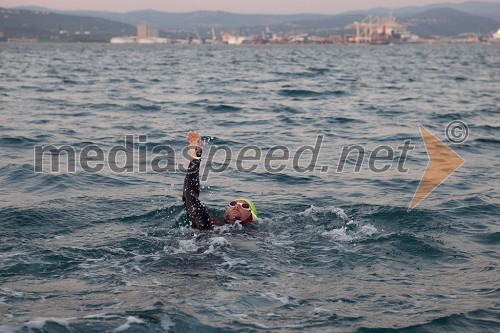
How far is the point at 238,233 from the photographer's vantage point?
11117mm

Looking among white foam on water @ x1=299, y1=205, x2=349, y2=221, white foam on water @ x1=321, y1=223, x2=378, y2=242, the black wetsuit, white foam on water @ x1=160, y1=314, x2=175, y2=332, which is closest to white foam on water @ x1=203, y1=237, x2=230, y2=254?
the black wetsuit

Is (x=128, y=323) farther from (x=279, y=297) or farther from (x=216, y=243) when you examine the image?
(x=216, y=243)

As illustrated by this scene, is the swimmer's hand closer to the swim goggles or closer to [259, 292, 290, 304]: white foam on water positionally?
the swim goggles

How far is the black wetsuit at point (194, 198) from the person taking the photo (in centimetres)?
1054

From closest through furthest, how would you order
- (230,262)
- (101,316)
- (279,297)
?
1. (101,316)
2. (279,297)
3. (230,262)

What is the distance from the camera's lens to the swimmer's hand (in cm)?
1020

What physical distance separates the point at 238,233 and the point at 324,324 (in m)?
3.69

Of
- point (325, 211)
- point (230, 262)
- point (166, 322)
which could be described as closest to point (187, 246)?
point (230, 262)

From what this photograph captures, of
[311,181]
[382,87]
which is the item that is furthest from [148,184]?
[382,87]

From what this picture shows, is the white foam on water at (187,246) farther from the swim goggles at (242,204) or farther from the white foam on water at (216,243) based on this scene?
the swim goggles at (242,204)

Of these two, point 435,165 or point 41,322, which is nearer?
point 41,322

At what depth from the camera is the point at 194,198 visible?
10.7m

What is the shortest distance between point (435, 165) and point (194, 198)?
385 inches

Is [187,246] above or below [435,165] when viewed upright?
below
